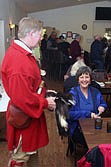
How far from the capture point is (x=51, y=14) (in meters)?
12.1

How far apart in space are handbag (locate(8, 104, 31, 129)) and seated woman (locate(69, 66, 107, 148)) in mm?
915

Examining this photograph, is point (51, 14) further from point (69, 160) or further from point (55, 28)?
point (69, 160)

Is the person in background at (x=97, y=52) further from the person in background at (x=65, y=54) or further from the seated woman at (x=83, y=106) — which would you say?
the seated woman at (x=83, y=106)

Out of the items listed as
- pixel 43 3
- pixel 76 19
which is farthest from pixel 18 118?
pixel 76 19

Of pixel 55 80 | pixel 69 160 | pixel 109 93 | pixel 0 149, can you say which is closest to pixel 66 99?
pixel 69 160

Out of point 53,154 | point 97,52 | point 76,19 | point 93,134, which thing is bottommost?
point 53,154

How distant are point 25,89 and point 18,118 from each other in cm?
24

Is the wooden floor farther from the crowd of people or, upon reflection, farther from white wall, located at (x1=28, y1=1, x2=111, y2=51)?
white wall, located at (x1=28, y1=1, x2=111, y2=51)

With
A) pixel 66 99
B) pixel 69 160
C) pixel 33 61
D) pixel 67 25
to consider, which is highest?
pixel 67 25

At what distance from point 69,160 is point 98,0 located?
9.73m

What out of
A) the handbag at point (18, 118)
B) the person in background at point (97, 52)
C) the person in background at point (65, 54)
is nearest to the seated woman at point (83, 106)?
the handbag at point (18, 118)

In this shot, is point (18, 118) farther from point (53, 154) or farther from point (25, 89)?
point (53, 154)

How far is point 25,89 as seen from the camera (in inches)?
65.5

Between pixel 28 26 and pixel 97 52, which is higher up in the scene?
pixel 28 26
